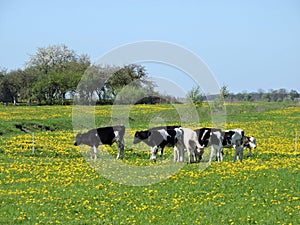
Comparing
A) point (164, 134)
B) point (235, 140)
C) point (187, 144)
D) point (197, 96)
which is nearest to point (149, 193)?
point (187, 144)

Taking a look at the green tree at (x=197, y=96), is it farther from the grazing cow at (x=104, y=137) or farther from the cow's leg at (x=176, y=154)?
the cow's leg at (x=176, y=154)

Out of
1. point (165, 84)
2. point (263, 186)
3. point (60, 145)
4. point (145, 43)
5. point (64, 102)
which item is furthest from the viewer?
point (64, 102)

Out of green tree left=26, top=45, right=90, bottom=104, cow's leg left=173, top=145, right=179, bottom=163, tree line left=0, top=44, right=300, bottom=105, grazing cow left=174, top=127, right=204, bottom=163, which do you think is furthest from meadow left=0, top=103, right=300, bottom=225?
green tree left=26, top=45, right=90, bottom=104

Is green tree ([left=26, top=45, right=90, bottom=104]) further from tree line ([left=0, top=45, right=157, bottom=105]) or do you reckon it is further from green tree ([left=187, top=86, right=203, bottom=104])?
green tree ([left=187, top=86, right=203, bottom=104])

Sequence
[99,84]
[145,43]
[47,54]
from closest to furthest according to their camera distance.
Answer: [145,43] → [99,84] → [47,54]

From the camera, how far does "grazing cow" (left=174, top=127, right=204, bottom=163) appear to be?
25.0 meters

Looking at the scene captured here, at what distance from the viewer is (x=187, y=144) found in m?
25.0

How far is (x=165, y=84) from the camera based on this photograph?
86.5 ft

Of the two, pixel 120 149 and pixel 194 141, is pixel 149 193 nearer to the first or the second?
pixel 194 141

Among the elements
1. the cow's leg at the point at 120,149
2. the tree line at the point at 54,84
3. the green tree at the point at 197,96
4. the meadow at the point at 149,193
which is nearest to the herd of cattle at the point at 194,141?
the meadow at the point at 149,193

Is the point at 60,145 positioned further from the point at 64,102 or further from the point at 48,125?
the point at 64,102

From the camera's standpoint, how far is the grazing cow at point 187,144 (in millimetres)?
25016

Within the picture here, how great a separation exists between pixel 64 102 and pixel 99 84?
106ft

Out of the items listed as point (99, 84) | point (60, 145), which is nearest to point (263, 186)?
point (60, 145)
